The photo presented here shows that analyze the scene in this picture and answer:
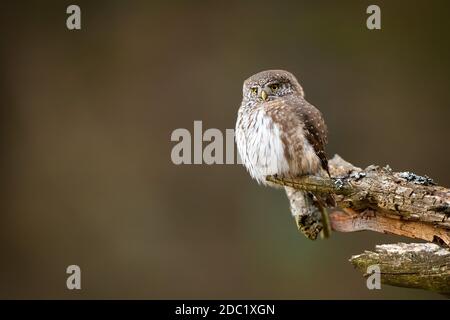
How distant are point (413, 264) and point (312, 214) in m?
A: 0.79

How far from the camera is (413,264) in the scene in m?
2.72

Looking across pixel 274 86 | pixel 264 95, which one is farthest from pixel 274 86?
pixel 264 95

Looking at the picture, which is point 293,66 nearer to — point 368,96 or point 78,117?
point 368,96

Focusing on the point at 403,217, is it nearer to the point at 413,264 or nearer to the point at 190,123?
the point at 413,264

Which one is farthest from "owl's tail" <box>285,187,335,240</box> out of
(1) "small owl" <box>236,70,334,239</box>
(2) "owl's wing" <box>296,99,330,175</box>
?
(2) "owl's wing" <box>296,99,330,175</box>

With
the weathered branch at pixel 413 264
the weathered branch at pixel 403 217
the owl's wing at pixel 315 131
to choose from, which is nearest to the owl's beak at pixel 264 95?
the owl's wing at pixel 315 131

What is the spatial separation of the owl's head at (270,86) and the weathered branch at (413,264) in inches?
46.6

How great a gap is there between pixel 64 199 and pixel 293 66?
2.68m

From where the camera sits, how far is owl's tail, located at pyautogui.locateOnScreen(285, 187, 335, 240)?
340 centimetres

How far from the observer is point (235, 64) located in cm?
645

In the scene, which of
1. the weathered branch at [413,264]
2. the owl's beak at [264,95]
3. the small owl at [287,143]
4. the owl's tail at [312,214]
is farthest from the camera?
the owl's beak at [264,95]

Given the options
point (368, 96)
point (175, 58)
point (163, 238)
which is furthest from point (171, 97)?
point (368, 96)

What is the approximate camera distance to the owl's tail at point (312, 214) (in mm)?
3402

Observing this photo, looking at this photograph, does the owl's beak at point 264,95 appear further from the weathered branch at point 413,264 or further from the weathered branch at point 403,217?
the weathered branch at point 413,264
